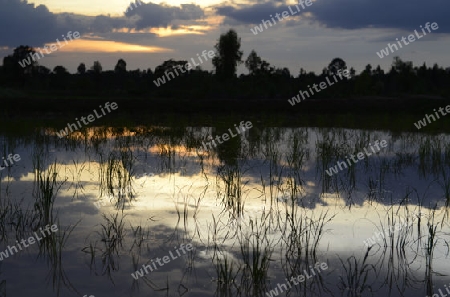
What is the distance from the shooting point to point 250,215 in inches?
210

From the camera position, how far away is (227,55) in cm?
4522

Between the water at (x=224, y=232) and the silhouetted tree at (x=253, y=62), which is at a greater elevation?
the silhouetted tree at (x=253, y=62)

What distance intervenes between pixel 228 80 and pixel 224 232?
3334 cm

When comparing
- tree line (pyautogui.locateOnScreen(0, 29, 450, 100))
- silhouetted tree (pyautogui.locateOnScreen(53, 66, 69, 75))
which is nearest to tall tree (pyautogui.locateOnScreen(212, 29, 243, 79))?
tree line (pyautogui.locateOnScreen(0, 29, 450, 100))

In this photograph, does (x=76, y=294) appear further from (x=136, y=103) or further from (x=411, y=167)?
(x=136, y=103)

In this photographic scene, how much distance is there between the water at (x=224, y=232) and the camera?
3.58m

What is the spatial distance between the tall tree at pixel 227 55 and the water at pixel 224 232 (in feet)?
122

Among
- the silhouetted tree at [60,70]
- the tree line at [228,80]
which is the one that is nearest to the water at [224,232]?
the tree line at [228,80]

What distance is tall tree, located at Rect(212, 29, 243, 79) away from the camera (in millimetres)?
44938

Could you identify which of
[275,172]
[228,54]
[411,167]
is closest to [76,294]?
[275,172]

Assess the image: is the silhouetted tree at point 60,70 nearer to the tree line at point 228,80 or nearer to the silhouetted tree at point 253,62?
the tree line at point 228,80

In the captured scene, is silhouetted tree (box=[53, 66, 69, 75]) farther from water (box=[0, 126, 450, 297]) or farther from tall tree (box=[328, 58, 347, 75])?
water (box=[0, 126, 450, 297])

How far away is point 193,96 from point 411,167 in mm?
19551

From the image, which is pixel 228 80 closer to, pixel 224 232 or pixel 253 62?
pixel 253 62
